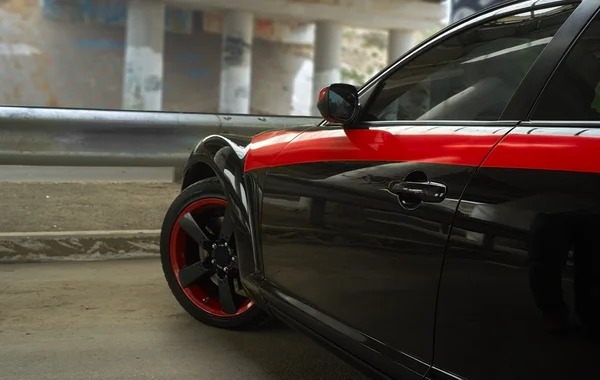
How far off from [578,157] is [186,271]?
2.23 metres

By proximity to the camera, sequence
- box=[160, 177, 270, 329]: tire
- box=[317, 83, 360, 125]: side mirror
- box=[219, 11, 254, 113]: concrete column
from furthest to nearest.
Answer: box=[219, 11, 254, 113]: concrete column < box=[160, 177, 270, 329]: tire < box=[317, 83, 360, 125]: side mirror

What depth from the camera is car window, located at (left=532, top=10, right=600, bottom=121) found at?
5.63ft

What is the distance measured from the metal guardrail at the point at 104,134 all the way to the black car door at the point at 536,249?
13.7ft

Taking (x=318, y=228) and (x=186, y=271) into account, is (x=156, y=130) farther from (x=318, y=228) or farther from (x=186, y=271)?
(x=318, y=228)

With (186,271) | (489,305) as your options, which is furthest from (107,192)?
(489,305)

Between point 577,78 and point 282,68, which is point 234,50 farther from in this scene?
point 577,78

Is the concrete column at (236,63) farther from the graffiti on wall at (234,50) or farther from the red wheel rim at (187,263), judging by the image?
the red wheel rim at (187,263)

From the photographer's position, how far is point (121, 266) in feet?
14.9

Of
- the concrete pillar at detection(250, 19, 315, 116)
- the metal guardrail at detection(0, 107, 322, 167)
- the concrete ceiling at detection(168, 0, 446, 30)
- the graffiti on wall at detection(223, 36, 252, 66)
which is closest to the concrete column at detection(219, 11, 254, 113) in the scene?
the graffiti on wall at detection(223, 36, 252, 66)

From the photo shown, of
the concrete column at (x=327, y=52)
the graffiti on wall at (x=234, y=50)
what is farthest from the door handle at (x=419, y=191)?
the concrete column at (x=327, y=52)

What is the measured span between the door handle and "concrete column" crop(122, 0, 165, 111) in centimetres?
1945

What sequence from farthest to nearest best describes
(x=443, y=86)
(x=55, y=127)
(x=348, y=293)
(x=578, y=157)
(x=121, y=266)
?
(x=55, y=127) < (x=121, y=266) < (x=443, y=86) < (x=348, y=293) < (x=578, y=157)

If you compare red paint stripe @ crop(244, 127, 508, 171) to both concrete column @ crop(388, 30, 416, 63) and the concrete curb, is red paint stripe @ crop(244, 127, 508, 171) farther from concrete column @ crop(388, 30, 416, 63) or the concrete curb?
concrete column @ crop(388, 30, 416, 63)

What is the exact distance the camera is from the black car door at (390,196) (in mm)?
1792
